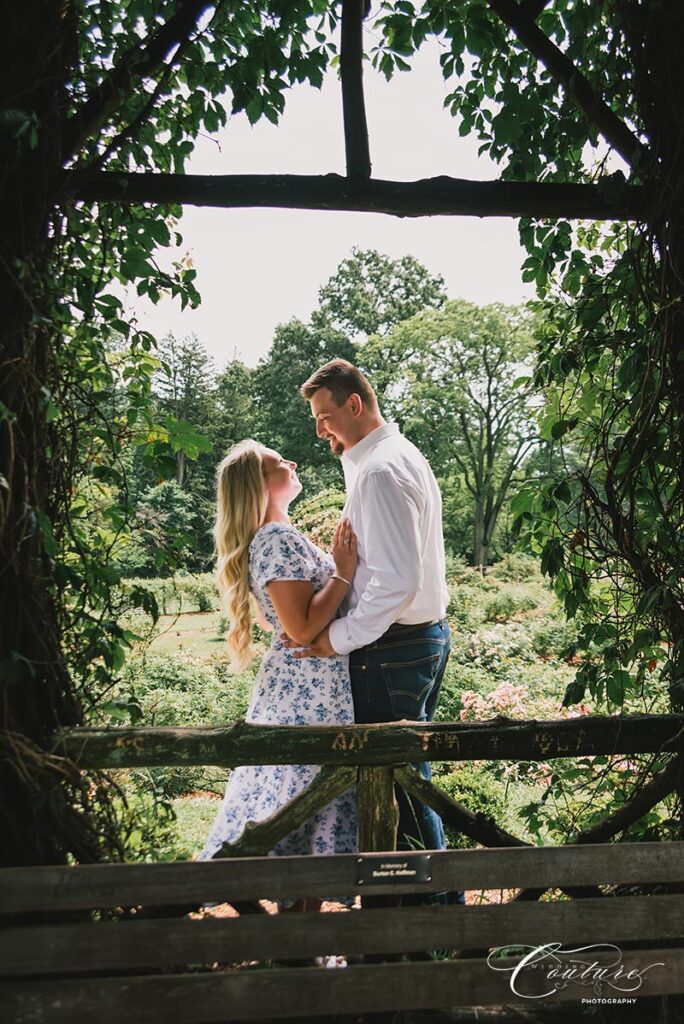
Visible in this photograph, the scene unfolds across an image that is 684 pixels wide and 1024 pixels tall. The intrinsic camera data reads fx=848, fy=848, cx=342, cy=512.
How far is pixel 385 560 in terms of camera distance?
304 cm

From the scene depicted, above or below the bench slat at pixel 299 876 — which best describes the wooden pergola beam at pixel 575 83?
above

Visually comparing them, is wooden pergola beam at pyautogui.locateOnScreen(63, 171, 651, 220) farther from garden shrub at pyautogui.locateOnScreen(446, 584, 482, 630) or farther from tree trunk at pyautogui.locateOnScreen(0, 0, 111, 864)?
garden shrub at pyautogui.locateOnScreen(446, 584, 482, 630)

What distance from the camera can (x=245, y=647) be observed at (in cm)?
329

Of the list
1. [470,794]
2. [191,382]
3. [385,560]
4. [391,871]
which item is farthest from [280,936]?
[191,382]

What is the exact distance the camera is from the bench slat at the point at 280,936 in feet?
7.50

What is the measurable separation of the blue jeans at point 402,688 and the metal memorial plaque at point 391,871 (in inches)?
26.6

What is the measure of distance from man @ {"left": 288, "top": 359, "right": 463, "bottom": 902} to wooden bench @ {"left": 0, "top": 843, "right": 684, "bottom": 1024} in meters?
0.62

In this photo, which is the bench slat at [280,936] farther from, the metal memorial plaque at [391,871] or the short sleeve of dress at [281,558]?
the short sleeve of dress at [281,558]

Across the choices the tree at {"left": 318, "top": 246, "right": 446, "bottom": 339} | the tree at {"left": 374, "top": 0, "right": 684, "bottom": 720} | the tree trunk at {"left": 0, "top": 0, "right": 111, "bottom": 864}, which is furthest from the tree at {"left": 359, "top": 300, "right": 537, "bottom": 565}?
the tree trunk at {"left": 0, "top": 0, "right": 111, "bottom": 864}

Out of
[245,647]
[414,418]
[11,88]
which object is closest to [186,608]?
[245,647]

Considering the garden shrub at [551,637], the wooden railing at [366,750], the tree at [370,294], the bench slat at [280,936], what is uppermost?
the tree at [370,294]

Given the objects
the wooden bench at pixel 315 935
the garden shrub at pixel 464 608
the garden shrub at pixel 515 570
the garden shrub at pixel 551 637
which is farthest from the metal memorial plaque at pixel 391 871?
the garden shrub at pixel 515 570

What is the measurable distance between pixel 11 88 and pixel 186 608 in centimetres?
1516

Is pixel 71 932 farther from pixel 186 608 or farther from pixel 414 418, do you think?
pixel 414 418
